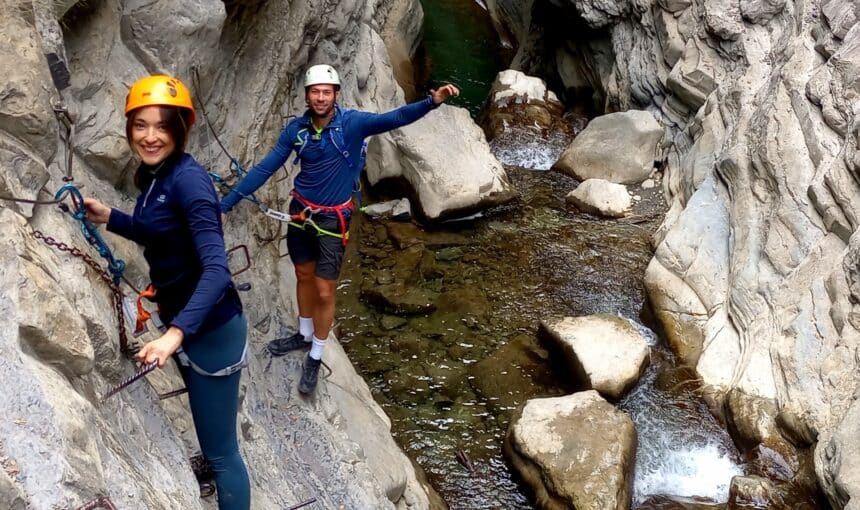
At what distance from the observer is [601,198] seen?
1378 centimetres

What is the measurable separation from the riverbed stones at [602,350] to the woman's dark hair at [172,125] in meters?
7.00

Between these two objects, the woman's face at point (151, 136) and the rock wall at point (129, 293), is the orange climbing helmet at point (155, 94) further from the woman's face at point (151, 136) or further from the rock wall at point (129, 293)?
the rock wall at point (129, 293)

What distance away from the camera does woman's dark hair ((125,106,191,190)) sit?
3.19 m

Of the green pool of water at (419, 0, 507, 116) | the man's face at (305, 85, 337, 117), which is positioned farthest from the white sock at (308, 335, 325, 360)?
the green pool of water at (419, 0, 507, 116)

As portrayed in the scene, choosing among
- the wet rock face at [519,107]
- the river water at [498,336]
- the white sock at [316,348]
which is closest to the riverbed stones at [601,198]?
the river water at [498,336]

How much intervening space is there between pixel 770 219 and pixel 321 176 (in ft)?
23.7

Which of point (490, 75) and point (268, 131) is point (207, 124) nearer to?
point (268, 131)

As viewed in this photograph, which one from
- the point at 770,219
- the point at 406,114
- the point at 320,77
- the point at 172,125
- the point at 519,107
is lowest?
the point at 770,219

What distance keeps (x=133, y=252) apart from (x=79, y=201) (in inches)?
57.5

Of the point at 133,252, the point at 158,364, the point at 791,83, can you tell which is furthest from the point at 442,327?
the point at 158,364

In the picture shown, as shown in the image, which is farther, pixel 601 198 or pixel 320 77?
pixel 601 198

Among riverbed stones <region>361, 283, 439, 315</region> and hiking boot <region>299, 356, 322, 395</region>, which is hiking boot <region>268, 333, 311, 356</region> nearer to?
hiking boot <region>299, 356, 322, 395</region>

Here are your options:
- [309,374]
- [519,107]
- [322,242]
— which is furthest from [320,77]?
[519,107]

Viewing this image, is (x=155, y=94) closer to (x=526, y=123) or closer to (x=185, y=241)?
(x=185, y=241)
